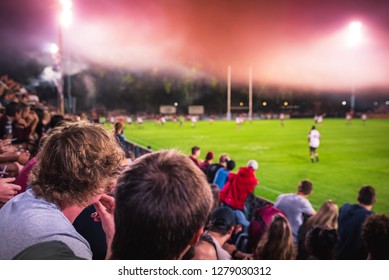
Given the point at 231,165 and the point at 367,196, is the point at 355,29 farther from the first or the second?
the point at 231,165

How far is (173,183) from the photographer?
595 millimetres

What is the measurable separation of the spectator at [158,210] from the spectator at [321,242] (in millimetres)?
1083

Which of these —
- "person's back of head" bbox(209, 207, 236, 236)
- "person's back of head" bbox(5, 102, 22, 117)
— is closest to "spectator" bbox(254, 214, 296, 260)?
"person's back of head" bbox(209, 207, 236, 236)

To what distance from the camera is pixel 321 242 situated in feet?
5.08

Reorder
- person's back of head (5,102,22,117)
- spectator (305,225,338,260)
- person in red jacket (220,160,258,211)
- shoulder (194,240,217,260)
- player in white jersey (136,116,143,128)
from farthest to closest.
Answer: player in white jersey (136,116,143,128)
person's back of head (5,102,22,117)
person in red jacket (220,160,258,211)
spectator (305,225,338,260)
shoulder (194,240,217,260)

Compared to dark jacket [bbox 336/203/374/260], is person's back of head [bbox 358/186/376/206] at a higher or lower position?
higher

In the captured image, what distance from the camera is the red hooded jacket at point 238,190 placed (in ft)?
8.78

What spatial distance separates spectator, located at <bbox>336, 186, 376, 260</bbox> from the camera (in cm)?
183

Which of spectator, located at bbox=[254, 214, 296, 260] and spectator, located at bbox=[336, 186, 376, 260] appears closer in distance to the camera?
spectator, located at bbox=[254, 214, 296, 260]

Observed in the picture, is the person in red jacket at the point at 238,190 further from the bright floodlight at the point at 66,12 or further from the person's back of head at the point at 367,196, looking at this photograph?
the bright floodlight at the point at 66,12

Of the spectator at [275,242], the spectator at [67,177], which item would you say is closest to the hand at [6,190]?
the spectator at [67,177]

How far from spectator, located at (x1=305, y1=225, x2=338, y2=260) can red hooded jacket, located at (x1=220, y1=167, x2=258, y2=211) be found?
109 cm

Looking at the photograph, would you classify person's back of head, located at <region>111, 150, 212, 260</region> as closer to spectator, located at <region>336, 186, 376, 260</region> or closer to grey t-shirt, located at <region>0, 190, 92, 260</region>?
grey t-shirt, located at <region>0, 190, 92, 260</region>

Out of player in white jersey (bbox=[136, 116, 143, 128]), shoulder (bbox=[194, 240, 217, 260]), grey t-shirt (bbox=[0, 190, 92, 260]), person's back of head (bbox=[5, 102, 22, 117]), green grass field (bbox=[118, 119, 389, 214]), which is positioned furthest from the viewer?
player in white jersey (bbox=[136, 116, 143, 128])
